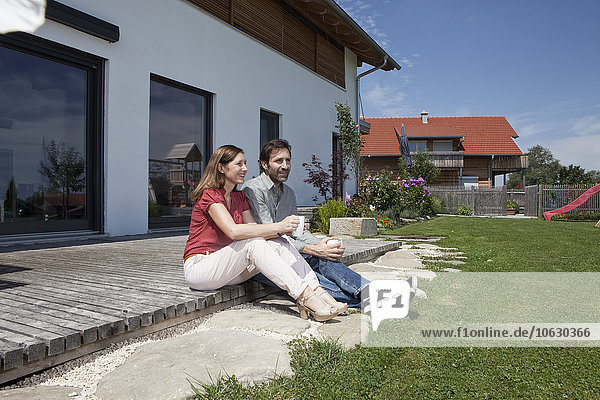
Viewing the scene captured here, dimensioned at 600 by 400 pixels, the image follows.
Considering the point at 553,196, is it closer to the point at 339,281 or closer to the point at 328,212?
the point at 328,212

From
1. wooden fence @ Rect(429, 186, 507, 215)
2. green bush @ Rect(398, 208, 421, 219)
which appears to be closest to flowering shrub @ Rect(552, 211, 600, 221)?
wooden fence @ Rect(429, 186, 507, 215)

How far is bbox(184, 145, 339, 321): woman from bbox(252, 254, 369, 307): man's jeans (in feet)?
1.10

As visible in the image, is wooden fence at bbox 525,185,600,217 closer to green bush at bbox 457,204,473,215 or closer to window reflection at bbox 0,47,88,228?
green bush at bbox 457,204,473,215

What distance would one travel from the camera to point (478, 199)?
75.4ft

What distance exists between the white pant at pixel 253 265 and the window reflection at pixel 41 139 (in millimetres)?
3206

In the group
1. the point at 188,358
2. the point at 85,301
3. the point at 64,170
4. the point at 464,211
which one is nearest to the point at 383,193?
the point at 64,170

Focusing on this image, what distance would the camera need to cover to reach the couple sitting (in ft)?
8.21

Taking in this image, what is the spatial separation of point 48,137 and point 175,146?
1.94m

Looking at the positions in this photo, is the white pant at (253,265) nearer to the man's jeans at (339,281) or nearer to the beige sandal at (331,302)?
the beige sandal at (331,302)

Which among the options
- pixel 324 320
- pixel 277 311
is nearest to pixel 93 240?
pixel 277 311

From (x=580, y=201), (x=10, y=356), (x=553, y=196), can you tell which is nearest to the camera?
(x=10, y=356)

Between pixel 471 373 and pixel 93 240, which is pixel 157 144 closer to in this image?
pixel 93 240

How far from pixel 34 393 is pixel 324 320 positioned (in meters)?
1.41

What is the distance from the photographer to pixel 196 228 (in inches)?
109
